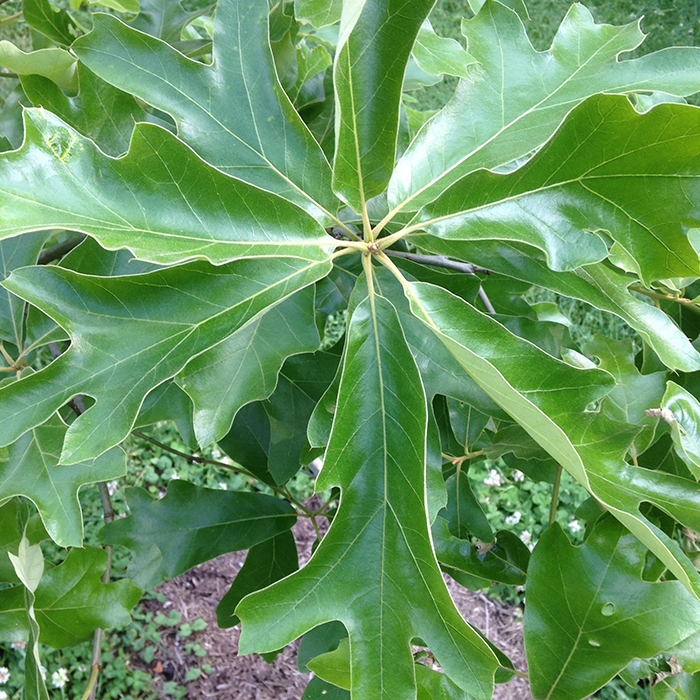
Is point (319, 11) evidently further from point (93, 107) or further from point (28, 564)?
point (28, 564)

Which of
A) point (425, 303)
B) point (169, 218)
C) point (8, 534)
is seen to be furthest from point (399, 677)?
point (8, 534)

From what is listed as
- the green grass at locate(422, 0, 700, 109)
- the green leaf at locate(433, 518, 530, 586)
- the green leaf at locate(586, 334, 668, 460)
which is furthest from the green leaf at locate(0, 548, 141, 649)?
the green grass at locate(422, 0, 700, 109)

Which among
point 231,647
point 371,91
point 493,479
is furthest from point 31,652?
point 493,479

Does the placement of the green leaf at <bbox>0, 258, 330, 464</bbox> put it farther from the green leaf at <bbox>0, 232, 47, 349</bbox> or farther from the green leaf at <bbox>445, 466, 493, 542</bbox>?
the green leaf at <bbox>445, 466, 493, 542</bbox>

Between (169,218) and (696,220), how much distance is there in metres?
0.62

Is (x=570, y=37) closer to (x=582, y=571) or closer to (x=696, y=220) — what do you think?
(x=696, y=220)

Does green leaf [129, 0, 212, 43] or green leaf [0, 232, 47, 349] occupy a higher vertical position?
green leaf [129, 0, 212, 43]

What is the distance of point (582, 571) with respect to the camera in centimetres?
99

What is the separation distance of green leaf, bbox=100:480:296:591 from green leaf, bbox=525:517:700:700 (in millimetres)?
704

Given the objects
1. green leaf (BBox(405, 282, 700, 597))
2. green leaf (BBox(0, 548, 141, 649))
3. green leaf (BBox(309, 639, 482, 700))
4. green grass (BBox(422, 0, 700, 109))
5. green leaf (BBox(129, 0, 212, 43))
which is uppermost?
green grass (BBox(422, 0, 700, 109))

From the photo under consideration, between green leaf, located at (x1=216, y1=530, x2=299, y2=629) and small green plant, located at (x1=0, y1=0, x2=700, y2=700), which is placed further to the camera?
green leaf, located at (x1=216, y1=530, x2=299, y2=629)

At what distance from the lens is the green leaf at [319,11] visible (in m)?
0.90

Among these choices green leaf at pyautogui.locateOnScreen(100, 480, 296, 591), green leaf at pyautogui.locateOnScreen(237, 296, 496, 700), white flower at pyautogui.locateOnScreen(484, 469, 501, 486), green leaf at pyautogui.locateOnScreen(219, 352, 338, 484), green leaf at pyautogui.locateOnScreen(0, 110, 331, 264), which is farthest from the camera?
white flower at pyautogui.locateOnScreen(484, 469, 501, 486)

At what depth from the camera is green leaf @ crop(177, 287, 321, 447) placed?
95 cm
